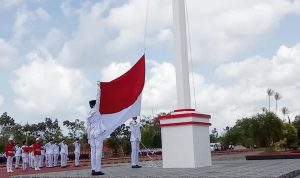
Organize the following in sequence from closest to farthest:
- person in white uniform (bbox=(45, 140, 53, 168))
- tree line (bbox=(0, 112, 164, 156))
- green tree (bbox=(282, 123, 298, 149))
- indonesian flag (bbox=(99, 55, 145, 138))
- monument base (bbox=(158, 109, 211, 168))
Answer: indonesian flag (bbox=(99, 55, 145, 138)) < monument base (bbox=(158, 109, 211, 168)) < person in white uniform (bbox=(45, 140, 53, 168)) < green tree (bbox=(282, 123, 298, 149)) < tree line (bbox=(0, 112, 164, 156))

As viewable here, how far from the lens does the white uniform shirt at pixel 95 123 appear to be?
11.4m

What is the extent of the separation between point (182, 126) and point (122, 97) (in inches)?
75.3

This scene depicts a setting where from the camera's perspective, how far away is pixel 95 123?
37.6 feet

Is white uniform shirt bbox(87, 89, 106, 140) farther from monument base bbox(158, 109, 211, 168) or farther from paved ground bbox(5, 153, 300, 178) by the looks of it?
monument base bbox(158, 109, 211, 168)

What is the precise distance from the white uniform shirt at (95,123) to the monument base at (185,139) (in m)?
2.00

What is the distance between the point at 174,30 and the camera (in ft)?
42.4

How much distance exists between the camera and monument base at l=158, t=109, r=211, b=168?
1201cm

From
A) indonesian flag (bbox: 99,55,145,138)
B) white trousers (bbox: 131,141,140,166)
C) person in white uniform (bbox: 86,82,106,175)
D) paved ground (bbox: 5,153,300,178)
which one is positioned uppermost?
indonesian flag (bbox: 99,55,145,138)

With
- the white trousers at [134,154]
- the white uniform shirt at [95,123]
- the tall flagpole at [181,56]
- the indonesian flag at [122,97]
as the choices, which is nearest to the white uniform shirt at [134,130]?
the white trousers at [134,154]

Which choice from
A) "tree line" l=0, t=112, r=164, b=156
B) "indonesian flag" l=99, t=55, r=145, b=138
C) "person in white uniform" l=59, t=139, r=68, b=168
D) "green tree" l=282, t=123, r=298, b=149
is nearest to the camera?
"indonesian flag" l=99, t=55, r=145, b=138

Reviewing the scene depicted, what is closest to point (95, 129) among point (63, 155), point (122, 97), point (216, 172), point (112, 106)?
point (112, 106)

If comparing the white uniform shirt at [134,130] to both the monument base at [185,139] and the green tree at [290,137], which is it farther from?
the green tree at [290,137]

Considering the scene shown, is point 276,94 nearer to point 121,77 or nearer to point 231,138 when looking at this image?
point 231,138

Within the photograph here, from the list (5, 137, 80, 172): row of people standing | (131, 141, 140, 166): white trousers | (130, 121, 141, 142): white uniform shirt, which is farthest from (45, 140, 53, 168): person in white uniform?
(130, 121, 141, 142): white uniform shirt
